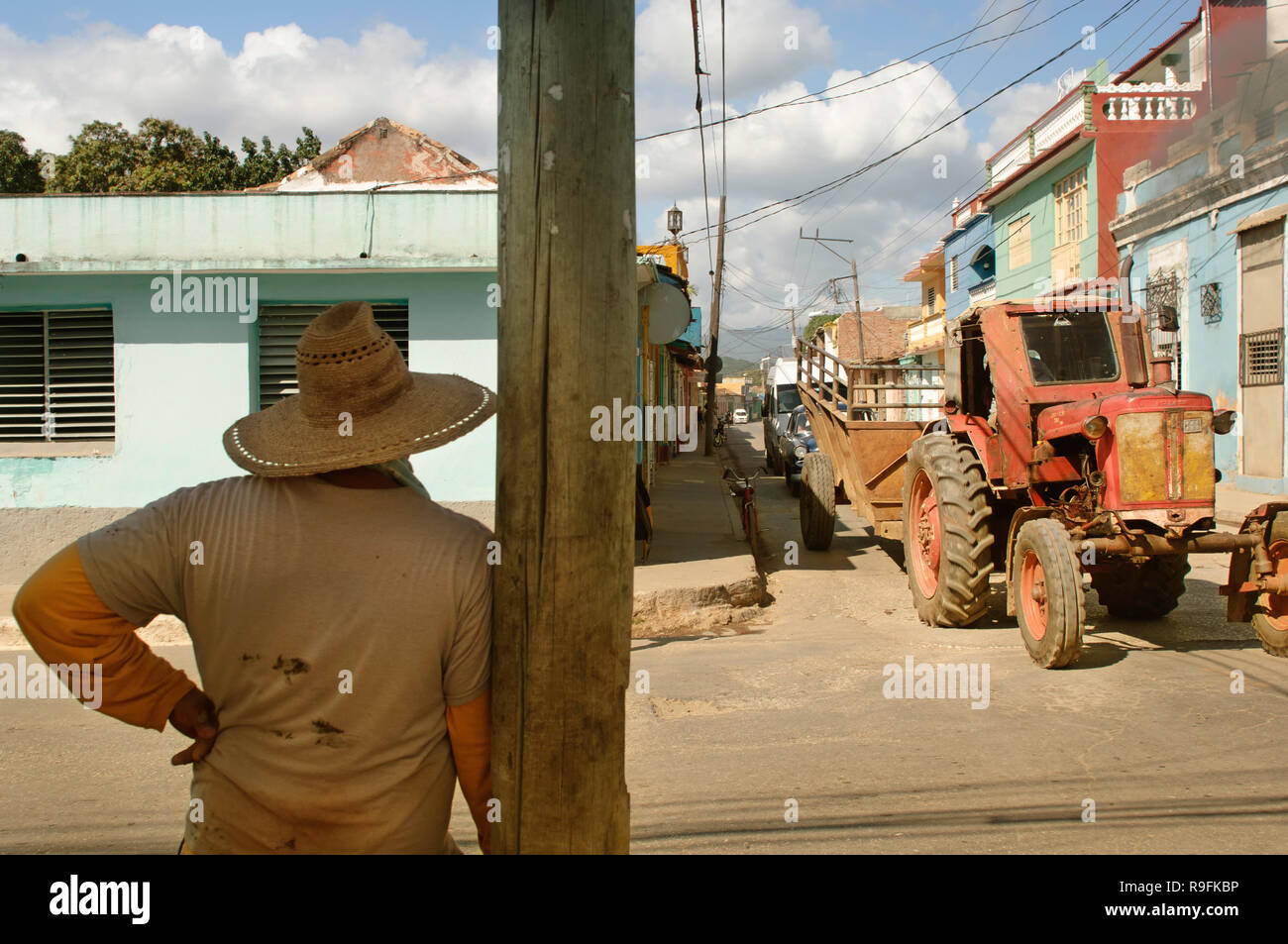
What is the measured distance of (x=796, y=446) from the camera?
64.4ft

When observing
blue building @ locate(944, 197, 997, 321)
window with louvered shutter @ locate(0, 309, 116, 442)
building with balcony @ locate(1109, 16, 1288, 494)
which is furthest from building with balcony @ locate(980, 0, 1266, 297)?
window with louvered shutter @ locate(0, 309, 116, 442)

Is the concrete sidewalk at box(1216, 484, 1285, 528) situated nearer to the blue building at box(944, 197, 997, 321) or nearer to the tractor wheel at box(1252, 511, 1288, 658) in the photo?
the tractor wheel at box(1252, 511, 1288, 658)

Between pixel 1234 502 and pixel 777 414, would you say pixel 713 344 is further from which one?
pixel 1234 502

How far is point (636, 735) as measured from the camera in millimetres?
5570

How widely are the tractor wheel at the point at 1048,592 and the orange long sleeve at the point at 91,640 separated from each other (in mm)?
5574

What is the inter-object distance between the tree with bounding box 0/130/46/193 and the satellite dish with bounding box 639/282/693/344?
74.7ft

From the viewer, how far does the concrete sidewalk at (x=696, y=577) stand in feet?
28.4

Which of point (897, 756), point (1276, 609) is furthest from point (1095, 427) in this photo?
point (897, 756)

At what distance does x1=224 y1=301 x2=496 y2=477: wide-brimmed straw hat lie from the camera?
1890mm

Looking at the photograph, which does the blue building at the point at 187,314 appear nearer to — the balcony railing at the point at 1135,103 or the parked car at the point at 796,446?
the parked car at the point at 796,446

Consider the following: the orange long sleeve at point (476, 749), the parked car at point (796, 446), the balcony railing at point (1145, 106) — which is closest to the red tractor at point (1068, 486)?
the orange long sleeve at point (476, 749)

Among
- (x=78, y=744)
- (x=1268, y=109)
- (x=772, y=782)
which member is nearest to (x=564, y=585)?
(x=772, y=782)

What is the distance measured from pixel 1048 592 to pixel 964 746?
1636 mm
